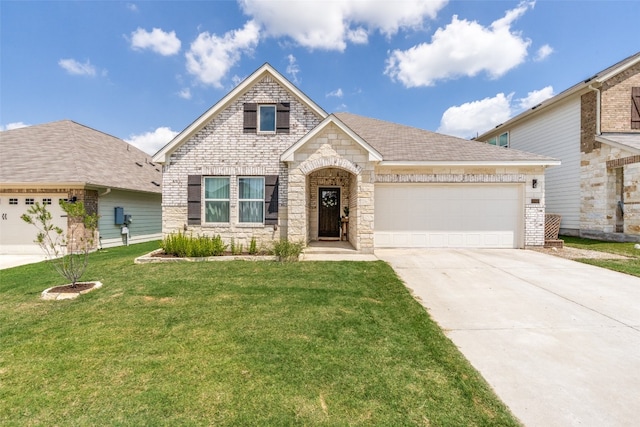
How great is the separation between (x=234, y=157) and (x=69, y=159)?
26.2 ft

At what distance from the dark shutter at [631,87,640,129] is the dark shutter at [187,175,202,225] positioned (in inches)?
764

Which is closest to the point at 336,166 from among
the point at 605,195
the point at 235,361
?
the point at 235,361

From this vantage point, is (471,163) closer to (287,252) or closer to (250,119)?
(287,252)

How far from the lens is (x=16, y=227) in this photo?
11484 mm

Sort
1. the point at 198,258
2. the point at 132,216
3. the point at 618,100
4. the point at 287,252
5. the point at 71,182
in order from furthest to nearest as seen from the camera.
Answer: the point at 132,216 < the point at 618,100 < the point at 71,182 < the point at 198,258 < the point at 287,252

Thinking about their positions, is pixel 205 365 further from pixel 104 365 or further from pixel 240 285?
pixel 240 285

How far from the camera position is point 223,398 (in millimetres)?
2600

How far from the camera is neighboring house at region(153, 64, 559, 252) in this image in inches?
402

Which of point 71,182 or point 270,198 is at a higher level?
point 71,182

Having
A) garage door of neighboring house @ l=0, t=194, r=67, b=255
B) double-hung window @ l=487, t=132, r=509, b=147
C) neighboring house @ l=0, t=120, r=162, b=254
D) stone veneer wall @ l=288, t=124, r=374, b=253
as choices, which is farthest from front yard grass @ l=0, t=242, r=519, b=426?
double-hung window @ l=487, t=132, r=509, b=147

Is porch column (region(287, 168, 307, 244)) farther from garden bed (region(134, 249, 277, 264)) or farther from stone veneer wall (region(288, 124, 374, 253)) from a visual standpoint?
garden bed (region(134, 249, 277, 264))

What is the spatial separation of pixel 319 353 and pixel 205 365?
1295 millimetres

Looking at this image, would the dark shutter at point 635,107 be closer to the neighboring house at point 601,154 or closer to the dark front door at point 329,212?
the neighboring house at point 601,154

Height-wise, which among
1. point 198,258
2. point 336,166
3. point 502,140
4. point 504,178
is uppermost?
point 502,140
